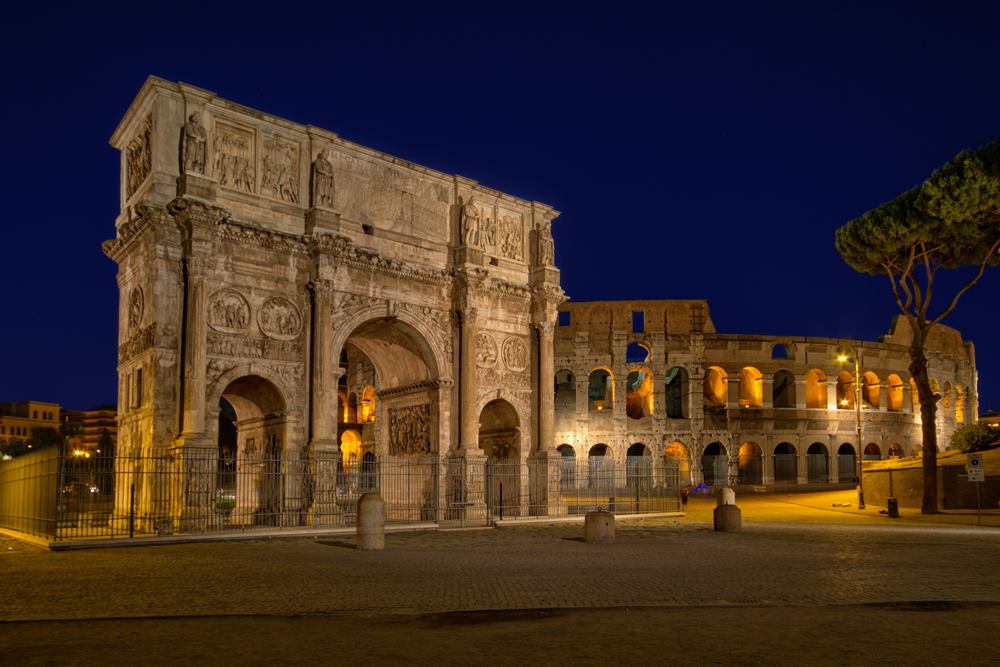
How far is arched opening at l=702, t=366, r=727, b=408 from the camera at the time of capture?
44.3 metres

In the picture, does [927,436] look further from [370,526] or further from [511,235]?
[370,526]

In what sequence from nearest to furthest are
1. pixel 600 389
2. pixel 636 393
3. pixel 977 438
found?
pixel 977 438 < pixel 636 393 < pixel 600 389

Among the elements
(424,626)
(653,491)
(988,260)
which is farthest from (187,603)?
(653,491)

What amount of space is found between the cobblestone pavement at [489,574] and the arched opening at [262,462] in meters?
2.85

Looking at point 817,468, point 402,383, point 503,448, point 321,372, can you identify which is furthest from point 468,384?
point 817,468

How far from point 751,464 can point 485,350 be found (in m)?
25.5

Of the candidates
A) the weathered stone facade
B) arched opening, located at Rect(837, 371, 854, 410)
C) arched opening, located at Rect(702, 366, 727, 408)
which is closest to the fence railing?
the weathered stone facade

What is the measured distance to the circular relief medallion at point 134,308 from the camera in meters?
18.5

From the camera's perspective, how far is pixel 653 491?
35406 mm

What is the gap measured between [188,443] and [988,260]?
2481cm

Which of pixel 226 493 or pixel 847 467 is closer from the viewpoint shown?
pixel 226 493

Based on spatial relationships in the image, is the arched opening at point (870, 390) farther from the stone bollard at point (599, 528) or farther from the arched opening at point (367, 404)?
the stone bollard at point (599, 528)

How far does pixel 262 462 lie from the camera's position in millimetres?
18109

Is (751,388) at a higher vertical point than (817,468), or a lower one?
higher
